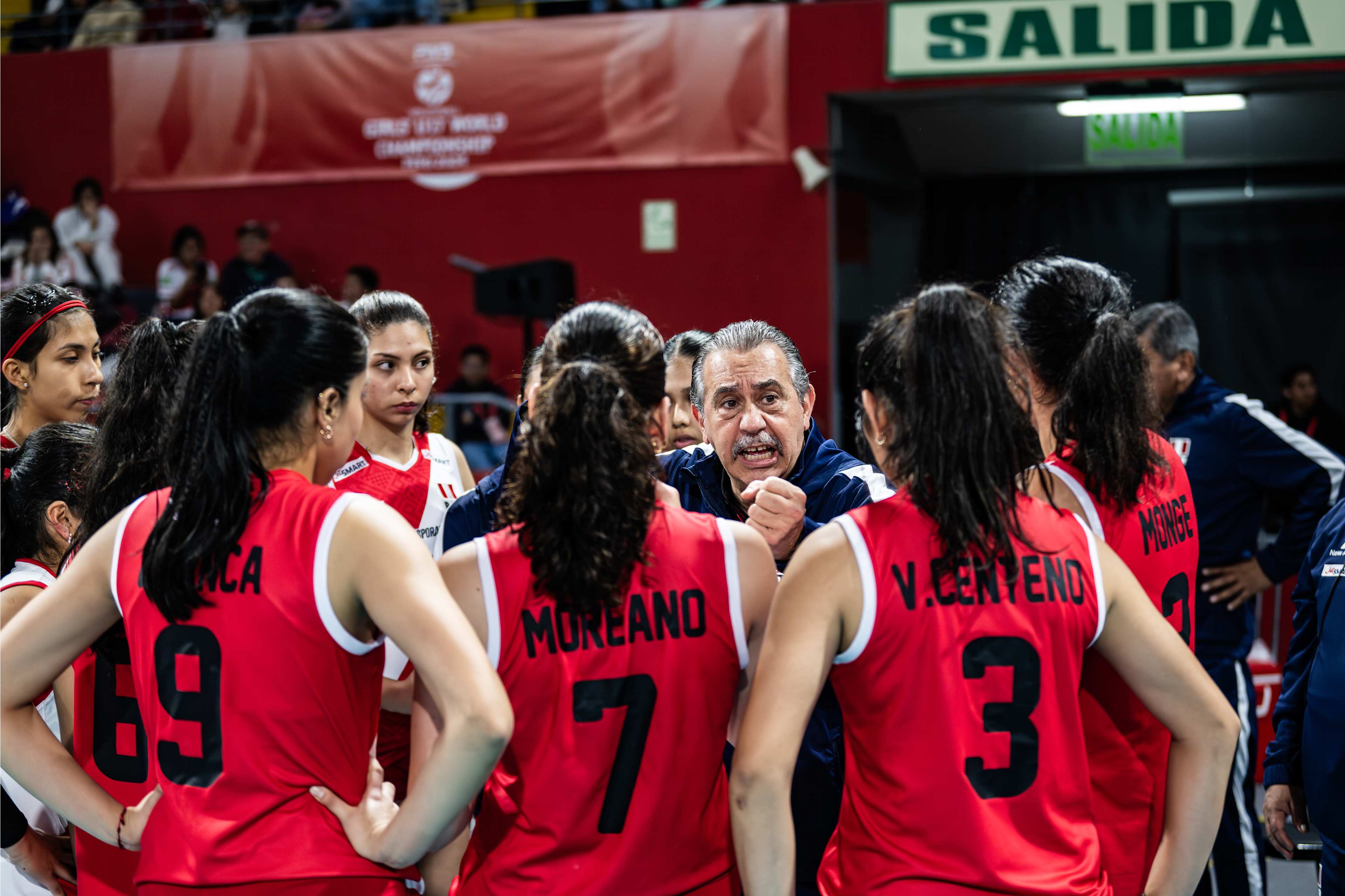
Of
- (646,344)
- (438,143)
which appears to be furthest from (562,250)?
(646,344)

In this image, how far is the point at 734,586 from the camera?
1.93m

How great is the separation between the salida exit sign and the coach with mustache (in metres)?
6.98

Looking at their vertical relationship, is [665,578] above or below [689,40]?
below

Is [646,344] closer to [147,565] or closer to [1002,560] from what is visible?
[1002,560]

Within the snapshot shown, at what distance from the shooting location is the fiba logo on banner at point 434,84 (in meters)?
10.4

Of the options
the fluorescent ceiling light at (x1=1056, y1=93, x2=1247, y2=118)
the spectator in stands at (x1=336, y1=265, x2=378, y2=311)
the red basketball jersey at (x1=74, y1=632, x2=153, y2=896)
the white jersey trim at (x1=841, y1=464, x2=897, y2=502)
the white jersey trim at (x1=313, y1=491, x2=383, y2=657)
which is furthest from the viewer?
the spectator in stands at (x1=336, y1=265, x2=378, y2=311)

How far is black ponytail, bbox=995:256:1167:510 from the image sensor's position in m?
2.29

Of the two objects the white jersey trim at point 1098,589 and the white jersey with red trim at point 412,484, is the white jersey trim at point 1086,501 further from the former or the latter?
the white jersey with red trim at point 412,484

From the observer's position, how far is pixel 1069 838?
1.89 meters

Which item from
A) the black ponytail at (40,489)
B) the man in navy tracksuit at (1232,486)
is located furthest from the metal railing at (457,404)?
the black ponytail at (40,489)

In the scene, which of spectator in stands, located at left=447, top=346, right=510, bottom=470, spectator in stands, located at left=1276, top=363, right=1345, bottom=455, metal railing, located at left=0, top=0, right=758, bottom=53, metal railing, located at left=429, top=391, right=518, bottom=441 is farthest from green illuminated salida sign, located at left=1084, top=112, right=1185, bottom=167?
metal railing, located at left=429, top=391, right=518, bottom=441

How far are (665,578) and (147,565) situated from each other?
30.0 inches

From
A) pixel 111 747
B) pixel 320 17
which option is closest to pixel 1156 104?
pixel 320 17

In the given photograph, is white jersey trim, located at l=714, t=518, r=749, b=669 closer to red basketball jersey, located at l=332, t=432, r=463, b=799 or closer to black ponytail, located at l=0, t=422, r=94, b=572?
black ponytail, located at l=0, t=422, r=94, b=572
